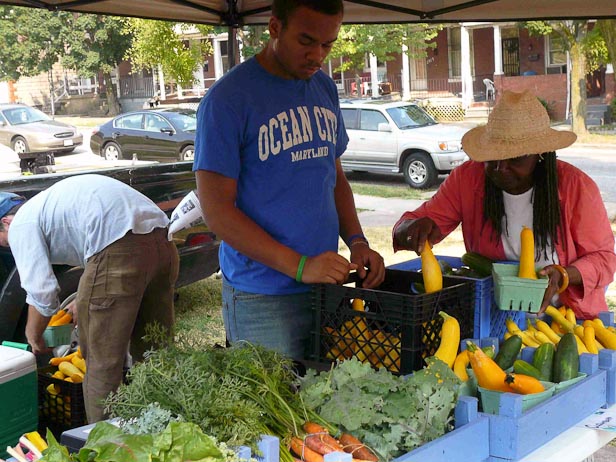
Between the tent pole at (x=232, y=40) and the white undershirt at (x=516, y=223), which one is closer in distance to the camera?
the white undershirt at (x=516, y=223)

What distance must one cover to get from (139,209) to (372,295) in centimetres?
196

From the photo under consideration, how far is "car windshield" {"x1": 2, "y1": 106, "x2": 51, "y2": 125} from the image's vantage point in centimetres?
2416

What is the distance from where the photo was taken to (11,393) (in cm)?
328

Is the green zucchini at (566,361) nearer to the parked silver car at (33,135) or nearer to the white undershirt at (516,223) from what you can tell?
the white undershirt at (516,223)

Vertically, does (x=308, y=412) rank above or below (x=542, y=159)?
below

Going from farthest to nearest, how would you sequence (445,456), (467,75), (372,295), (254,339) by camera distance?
(467,75) < (254,339) < (372,295) < (445,456)

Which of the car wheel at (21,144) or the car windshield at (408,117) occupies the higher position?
the car windshield at (408,117)

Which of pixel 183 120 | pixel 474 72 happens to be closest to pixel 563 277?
pixel 183 120

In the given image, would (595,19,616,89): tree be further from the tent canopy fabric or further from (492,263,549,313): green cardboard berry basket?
(492,263,549,313): green cardboard berry basket

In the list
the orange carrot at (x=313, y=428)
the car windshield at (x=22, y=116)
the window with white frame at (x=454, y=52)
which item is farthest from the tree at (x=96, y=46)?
the orange carrot at (x=313, y=428)

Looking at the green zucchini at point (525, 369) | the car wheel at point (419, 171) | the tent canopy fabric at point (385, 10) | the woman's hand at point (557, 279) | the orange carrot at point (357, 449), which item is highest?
the tent canopy fabric at point (385, 10)

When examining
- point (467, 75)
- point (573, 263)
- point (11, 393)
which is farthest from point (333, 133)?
point (467, 75)

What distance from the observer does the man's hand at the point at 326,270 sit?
2.80m

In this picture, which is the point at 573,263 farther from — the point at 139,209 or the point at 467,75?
the point at 467,75
